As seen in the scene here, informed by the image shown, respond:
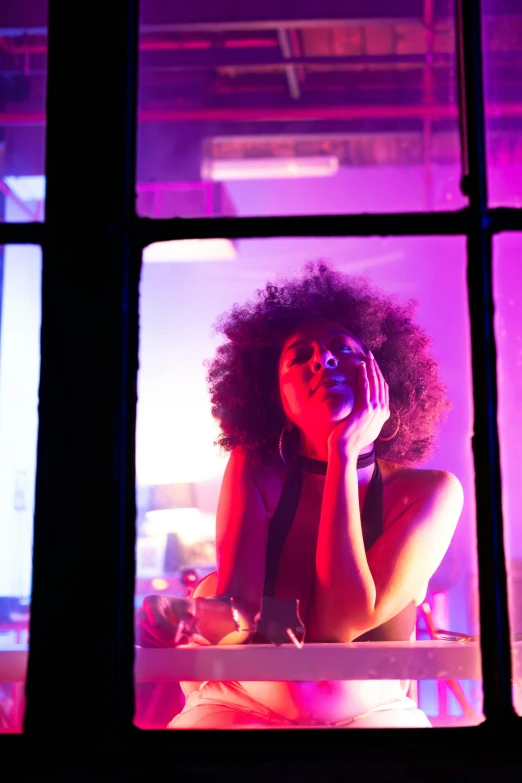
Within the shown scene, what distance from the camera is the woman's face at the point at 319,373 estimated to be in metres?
2.03

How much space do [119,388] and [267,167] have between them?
207 centimetres

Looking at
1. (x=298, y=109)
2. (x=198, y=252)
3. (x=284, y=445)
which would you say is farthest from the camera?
(x=298, y=109)

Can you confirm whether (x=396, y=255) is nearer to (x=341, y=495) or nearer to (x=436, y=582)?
(x=341, y=495)

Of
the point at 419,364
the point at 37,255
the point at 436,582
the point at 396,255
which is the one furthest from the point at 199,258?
the point at 436,582

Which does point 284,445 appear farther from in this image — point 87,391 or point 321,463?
point 87,391

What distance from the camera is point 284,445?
209cm

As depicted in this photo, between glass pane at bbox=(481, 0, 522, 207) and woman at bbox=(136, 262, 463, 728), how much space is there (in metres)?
0.53

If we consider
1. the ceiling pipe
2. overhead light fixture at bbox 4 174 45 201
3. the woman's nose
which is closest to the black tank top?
the woman's nose

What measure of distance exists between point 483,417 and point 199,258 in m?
1.34

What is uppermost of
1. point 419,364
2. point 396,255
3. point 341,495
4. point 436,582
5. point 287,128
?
point 287,128

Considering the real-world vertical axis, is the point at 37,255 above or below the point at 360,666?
above

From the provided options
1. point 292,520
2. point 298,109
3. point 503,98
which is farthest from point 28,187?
point 298,109

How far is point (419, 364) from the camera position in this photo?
2.11 metres

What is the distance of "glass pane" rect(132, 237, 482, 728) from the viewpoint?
1.75m
